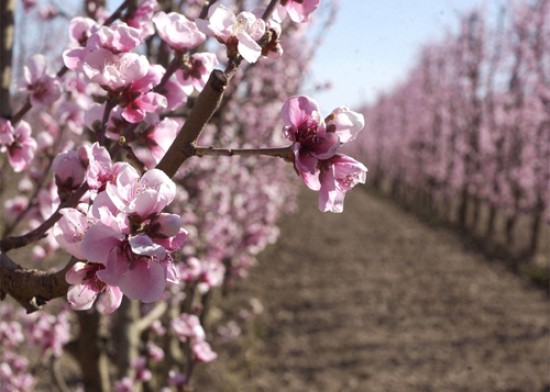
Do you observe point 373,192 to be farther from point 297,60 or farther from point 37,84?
point 37,84

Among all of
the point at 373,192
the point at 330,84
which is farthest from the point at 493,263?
the point at 373,192

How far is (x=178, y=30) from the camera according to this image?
133 cm

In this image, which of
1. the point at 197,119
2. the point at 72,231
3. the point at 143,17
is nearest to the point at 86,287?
the point at 72,231

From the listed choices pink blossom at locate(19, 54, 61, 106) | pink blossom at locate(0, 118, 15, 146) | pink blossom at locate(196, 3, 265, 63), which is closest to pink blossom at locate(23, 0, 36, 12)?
pink blossom at locate(19, 54, 61, 106)

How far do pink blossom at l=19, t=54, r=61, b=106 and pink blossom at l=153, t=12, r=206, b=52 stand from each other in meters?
0.45

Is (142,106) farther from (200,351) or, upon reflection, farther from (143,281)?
(200,351)

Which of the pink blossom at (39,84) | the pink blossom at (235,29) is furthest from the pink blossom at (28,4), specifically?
the pink blossom at (235,29)

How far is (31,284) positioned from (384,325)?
7.88m

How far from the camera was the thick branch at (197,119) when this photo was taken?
3.40 feet

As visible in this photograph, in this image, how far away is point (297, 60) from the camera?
11.0m

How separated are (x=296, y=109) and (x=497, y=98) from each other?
690 inches

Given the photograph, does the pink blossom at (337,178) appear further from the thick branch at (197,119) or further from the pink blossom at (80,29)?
the pink blossom at (80,29)

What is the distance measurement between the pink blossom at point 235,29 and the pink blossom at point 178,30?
122 millimetres

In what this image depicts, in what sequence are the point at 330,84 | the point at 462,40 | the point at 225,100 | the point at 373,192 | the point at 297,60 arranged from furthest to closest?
the point at 373,192
the point at 462,40
the point at 297,60
the point at 330,84
the point at 225,100
